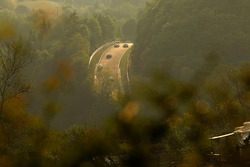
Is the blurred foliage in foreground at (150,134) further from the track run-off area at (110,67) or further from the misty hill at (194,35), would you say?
the track run-off area at (110,67)

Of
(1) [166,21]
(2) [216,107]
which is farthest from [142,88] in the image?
(1) [166,21]

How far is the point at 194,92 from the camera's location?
7262mm

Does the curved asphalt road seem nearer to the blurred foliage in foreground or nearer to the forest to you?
the forest

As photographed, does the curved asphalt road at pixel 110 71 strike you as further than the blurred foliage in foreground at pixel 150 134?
Yes

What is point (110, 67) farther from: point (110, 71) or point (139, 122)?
point (139, 122)

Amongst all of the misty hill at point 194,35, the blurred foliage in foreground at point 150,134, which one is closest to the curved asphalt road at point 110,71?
the misty hill at point 194,35

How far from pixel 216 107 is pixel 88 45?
27.9 metres

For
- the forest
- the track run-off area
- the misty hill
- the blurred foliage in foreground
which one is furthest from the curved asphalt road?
the blurred foliage in foreground

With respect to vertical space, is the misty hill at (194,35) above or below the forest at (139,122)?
above

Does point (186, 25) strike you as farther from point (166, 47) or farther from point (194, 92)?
point (194, 92)

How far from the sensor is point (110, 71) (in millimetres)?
32531

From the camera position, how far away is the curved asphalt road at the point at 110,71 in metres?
30.3

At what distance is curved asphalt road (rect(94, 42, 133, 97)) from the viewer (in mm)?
30337

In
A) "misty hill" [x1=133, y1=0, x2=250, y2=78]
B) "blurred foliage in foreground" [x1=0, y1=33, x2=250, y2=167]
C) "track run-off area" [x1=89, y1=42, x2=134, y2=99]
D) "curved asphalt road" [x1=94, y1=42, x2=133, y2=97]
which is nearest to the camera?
"blurred foliage in foreground" [x1=0, y1=33, x2=250, y2=167]
